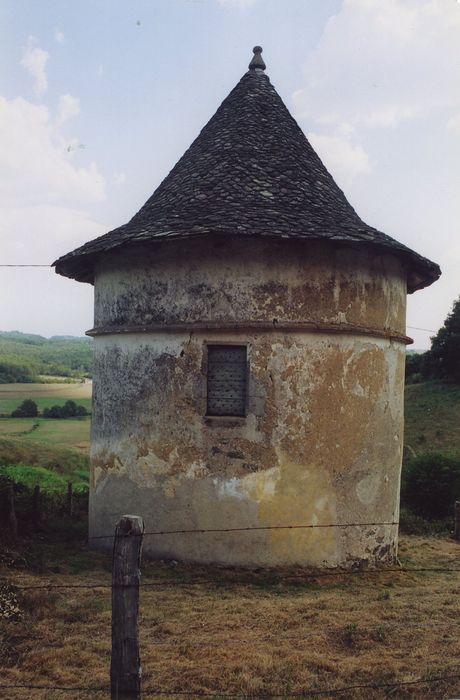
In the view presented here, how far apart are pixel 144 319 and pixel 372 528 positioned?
4.92 metres

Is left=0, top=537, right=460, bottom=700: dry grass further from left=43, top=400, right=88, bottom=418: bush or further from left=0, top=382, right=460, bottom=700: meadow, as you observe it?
left=43, top=400, right=88, bottom=418: bush

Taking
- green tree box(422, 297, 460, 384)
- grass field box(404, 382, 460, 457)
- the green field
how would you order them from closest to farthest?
grass field box(404, 382, 460, 457) < the green field < green tree box(422, 297, 460, 384)

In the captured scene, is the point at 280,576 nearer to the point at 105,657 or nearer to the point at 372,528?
the point at 372,528

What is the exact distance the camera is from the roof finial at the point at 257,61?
1283cm

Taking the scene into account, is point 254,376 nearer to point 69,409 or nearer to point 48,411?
point 69,409

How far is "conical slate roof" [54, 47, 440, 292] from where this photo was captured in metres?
9.32

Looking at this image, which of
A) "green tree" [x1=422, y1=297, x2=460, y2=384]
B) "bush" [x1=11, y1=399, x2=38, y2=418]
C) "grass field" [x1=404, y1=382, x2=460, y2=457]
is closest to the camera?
"grass field" [x1=404, y1=382, x2=460, y2=457]

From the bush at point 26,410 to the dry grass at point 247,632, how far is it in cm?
3539

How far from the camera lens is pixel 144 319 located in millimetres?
10242

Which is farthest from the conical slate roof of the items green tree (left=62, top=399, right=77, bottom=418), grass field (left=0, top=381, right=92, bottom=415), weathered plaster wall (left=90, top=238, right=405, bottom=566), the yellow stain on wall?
grass field (left=0, top=381, right=92, bottom=415)

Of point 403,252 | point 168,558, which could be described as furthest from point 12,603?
point 403,252

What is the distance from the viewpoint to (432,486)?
1616 cm

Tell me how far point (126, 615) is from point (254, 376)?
517 centimetres

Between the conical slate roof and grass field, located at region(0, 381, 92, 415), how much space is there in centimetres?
3498
